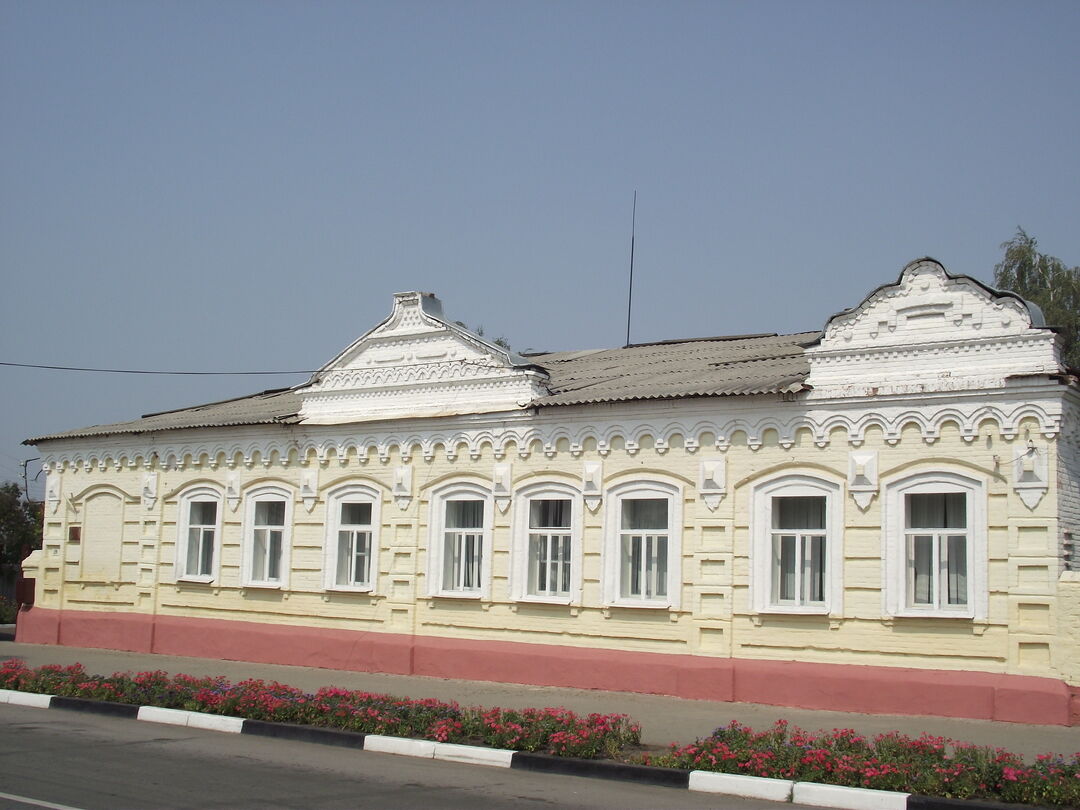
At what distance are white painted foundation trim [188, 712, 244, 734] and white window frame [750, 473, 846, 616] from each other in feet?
21.0

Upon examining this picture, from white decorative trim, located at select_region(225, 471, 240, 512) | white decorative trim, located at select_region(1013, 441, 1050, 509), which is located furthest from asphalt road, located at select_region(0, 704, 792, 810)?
white decorative trim, located at select_region(225, 471, 240, 512)

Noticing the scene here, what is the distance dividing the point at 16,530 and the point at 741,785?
29968mm

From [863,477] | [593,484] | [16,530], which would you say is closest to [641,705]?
[593,484]

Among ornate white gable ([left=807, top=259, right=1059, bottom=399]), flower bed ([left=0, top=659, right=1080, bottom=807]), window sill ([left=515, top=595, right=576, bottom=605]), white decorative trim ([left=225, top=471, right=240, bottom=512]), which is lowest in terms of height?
flower bed ([left=0, top=659, right=1080, bottom=807])

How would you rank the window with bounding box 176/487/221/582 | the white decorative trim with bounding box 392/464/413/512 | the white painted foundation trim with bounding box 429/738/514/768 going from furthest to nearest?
the window with bounding box 176/487/221/582, the white decorative trim with bounding box 392/464/413/512, the white painted foundation trim with bounding box 429/738/514/768

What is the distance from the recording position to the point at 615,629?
15805mm

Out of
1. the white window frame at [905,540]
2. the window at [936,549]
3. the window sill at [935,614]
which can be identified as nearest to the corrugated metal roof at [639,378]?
the white window frame at [905,540]

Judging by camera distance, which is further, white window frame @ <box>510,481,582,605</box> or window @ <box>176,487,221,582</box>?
window @ <box>176,487,221,582</box>

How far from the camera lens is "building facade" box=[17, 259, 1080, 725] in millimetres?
13266

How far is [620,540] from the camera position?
16047 mm

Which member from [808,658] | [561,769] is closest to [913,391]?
[808,658]

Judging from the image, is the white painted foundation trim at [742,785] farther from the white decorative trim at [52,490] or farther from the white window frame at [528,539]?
the white decorative trim at [52,490]

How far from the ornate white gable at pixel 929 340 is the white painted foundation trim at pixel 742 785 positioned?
614cm

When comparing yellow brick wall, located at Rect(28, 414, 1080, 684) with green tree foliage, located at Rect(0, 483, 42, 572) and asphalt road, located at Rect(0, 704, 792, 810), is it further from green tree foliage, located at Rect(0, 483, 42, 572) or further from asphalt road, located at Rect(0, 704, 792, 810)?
green tree foliage, located at Rect(0, 483, 42, 572)
